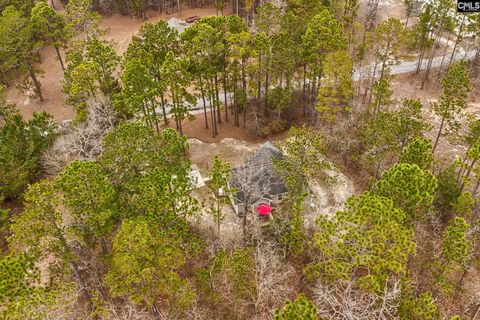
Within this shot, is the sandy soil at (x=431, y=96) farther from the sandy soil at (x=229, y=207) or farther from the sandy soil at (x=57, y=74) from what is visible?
the sandy soil at (x=57, y=74)

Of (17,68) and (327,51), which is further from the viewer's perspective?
(17,68)

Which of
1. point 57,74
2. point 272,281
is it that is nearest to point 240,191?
point 272,281

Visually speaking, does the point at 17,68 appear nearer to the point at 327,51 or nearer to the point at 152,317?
the point at 327,51

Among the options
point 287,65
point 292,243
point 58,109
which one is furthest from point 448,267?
point 58,109

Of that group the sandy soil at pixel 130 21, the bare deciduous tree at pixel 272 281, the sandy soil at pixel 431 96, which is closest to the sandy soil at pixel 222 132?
the sandy soil at pixel 431 96

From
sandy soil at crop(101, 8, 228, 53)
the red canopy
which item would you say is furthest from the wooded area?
sandy soil at crop(101, 8, 228, 53)

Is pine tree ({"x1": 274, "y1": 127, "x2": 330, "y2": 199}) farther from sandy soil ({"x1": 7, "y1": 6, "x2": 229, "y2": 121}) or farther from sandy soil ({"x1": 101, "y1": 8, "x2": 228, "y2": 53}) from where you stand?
sandy soil ({"x1": 101, "y1": 8, "x2": 228, "y2": 53})
